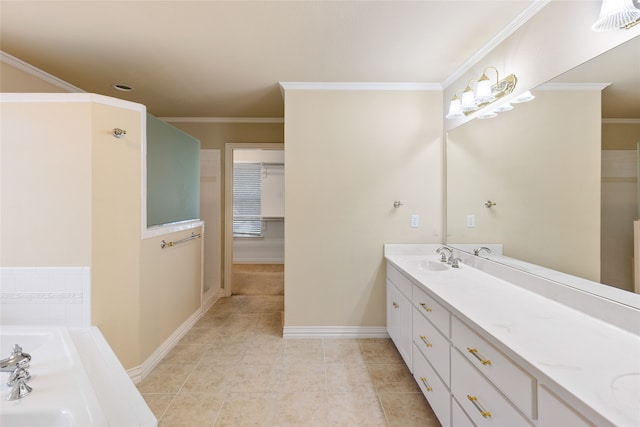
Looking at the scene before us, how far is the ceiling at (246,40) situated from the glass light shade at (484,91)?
29 centimetres

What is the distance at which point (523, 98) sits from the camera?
5.42ft

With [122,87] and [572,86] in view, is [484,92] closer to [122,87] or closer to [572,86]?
[572,86]

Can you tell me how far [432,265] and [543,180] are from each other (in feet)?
3.59

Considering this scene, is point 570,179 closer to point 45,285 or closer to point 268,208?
point 45,285

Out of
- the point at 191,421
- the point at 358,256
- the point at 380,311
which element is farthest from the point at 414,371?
the point at 191,421

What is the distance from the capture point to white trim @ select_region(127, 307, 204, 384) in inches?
78.3

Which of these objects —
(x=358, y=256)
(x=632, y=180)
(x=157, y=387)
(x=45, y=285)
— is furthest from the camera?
(x=358, y=256)

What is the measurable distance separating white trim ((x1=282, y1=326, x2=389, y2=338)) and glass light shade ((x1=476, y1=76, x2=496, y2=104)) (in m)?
2.17

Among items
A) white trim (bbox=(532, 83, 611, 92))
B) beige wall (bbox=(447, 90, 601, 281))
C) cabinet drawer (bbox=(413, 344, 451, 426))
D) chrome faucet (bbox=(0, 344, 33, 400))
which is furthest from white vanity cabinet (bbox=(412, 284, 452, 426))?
chrome faucet (bbox=(0, 344, 33, 400))

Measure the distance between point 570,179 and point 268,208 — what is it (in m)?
5.31

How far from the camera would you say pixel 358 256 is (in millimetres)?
2646

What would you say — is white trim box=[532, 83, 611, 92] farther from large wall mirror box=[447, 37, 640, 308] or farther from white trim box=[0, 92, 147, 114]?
white trim box=[0, 92, 147, 114]

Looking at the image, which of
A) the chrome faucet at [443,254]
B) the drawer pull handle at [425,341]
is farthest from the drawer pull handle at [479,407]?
the chrome faucet at [443,254]

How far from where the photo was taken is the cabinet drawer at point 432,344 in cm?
143
